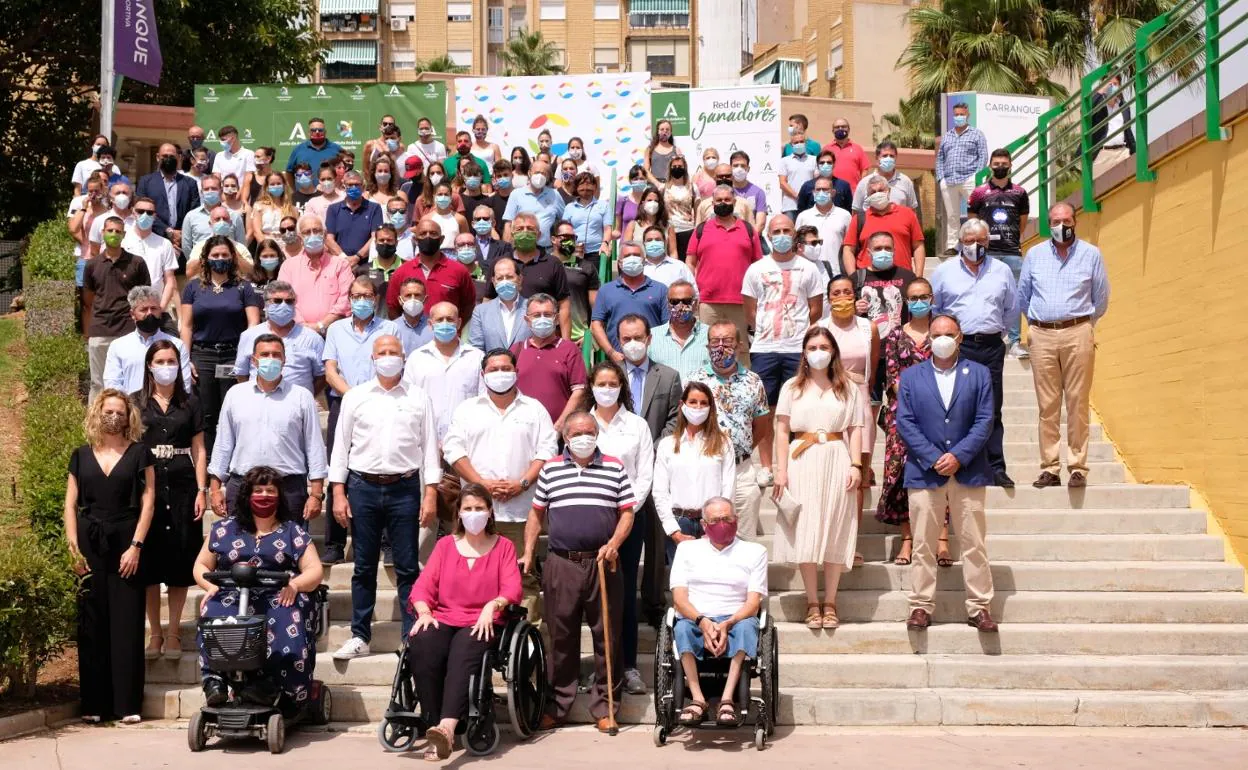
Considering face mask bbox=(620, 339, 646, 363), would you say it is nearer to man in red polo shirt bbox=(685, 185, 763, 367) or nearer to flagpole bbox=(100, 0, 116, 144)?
man in red polo shirt bbox=(685, 185, 763, 367)

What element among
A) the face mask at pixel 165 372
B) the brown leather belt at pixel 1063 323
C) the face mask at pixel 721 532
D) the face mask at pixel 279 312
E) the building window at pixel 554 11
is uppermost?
the building window at pixel 554 11

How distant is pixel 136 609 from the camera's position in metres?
9.19

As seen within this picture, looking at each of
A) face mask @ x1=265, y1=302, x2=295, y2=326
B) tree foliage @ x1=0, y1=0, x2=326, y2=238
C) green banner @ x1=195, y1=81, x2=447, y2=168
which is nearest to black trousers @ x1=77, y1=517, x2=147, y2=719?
face mask @ x1=265, y1=302, x2=295, y2=326

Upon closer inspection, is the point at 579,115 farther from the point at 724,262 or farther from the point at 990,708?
the point at 990,708

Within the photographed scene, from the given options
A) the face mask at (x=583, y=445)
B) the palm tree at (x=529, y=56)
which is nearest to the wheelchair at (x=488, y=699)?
the face mask at (x=583, y=445)

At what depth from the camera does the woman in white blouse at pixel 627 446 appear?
30.2ft

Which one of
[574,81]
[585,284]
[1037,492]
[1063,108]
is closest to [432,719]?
[1037,492]

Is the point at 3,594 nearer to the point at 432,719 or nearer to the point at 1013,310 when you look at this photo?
the point at 432,719

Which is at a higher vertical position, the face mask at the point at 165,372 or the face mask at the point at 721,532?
the face mask at the point at 165,372

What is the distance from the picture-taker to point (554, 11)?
225ft

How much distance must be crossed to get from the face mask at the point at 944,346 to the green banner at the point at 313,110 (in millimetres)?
13352

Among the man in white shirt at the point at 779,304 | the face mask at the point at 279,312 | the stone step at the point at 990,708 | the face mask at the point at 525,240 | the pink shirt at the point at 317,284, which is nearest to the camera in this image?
the stone step at the point at 990,708

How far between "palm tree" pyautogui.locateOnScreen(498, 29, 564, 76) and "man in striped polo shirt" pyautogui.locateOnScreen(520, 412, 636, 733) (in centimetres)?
5161

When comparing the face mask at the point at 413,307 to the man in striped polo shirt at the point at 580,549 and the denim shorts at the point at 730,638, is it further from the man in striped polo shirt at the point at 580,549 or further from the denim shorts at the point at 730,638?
the denim shorts at the point at 730,638
